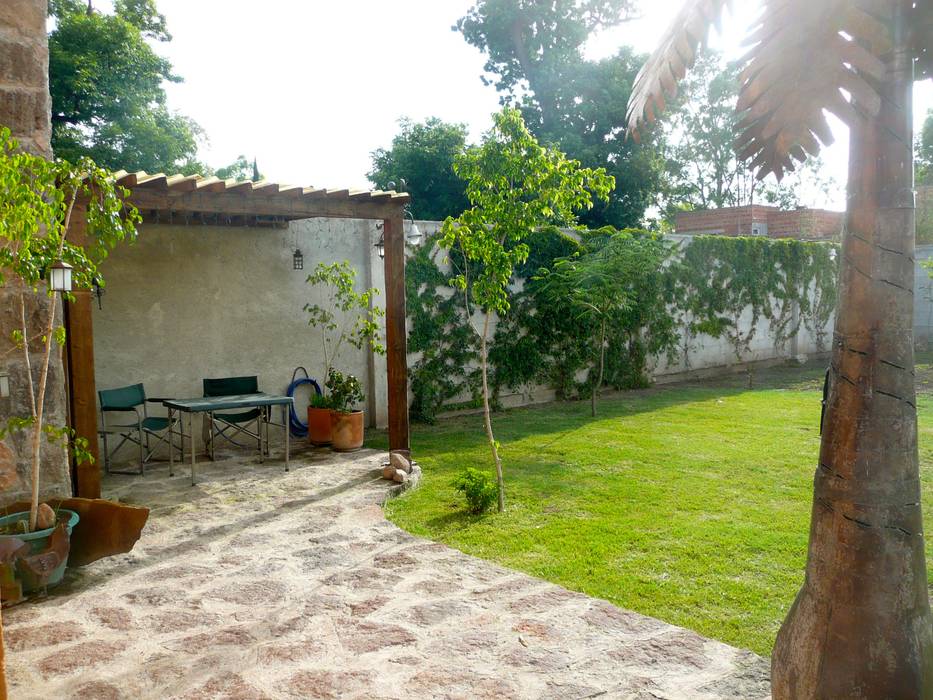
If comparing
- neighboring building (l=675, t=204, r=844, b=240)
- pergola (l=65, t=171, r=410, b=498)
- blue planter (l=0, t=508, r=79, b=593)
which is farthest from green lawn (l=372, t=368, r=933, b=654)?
neighboring building (l=675, t=204, r=844, b=240)

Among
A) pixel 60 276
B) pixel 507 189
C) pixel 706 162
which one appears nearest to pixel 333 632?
pixel 60 276

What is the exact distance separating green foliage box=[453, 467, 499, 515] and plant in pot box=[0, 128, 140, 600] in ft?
8.02

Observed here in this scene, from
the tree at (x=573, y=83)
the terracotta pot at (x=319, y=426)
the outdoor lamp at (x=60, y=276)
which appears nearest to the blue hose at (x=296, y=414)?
the terracotta pot at (x=319, y=426)

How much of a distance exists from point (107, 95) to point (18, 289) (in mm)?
16438

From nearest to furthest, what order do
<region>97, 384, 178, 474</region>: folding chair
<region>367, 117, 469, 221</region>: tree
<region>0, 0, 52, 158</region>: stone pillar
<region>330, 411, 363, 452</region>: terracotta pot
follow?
<region>0, 0, 52, 158</region>: stone pillar → <region>97, 384, 178, 474</region>: folding chair → <region>330, 411, 363, 452</region>: terracotta pot → <region>367, 117, 469, 221</region>: tree

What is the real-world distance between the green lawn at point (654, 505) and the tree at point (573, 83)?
13.0 m

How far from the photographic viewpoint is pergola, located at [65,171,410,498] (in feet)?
17.8

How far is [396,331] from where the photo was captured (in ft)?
23.5

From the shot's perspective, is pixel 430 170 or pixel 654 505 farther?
pixel 430 170

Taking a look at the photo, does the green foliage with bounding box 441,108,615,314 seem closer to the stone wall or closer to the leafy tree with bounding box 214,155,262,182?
the stone wall

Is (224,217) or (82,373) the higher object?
(224,217)

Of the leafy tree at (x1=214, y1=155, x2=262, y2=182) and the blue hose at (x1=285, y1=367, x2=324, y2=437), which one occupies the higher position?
the leafy tree at (x1=214, y1=155, x2=262, y2=182)

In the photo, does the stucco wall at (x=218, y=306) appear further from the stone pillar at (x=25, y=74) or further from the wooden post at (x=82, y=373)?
the stone pillar at (x=25, y=74)

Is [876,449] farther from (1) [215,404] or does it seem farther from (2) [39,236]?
(1) [215,404]
